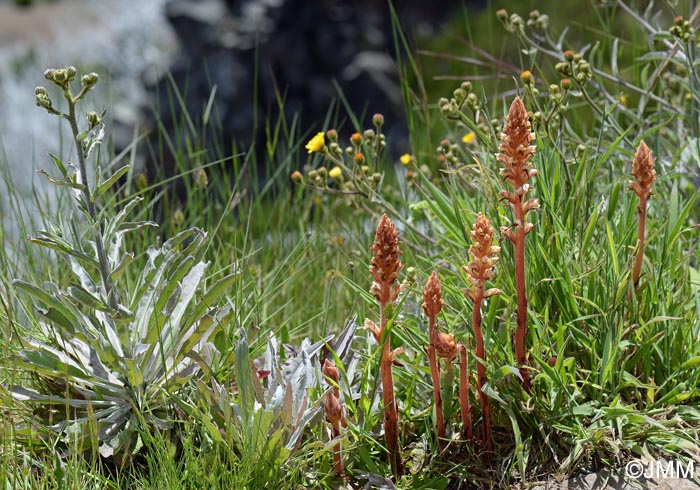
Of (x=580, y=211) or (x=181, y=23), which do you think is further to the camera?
(x=181, y=23)

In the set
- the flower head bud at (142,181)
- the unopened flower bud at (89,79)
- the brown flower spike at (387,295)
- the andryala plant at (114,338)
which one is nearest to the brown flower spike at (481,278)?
the brown flower spike at (387,295)

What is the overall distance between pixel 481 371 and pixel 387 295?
311mm

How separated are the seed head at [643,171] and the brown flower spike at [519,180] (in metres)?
0.27

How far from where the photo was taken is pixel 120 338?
1.96 metres

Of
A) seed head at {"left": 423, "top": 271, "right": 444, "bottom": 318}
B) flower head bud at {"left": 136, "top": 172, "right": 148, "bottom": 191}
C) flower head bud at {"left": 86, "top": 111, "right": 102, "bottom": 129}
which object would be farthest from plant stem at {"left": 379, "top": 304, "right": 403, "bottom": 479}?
flower head bud at {"left": 136, "top": 172, "right": 148, "bottom": 191}

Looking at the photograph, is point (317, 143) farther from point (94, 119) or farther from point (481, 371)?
point (481, 371)

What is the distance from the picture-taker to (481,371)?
1.90 metres

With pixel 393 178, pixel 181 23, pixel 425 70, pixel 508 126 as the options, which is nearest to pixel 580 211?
pixel 508 126

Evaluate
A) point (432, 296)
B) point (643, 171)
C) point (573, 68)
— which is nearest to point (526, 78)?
point (573, 68)

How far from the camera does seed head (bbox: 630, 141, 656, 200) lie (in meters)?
1.90

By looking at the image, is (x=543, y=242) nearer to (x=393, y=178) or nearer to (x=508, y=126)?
(x=508, y=126)

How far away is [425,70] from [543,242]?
842 centimetres

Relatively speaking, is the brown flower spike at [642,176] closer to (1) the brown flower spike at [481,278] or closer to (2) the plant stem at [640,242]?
(2) the plant stem at [640,242]

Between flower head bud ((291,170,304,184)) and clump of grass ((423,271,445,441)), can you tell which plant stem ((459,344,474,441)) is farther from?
flower head bud ((291,170,304,184))
